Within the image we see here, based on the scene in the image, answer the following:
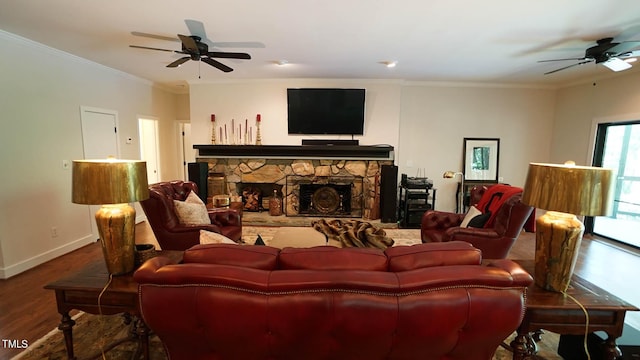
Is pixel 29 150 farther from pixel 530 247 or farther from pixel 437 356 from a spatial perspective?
pixel 530 247

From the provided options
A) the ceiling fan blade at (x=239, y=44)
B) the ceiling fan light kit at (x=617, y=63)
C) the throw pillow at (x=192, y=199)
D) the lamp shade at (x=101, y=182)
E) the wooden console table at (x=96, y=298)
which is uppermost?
the ceiling fan blade at (x=239, y=44)

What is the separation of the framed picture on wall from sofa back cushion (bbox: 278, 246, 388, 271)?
16.2 feet

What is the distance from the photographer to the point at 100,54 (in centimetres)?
384

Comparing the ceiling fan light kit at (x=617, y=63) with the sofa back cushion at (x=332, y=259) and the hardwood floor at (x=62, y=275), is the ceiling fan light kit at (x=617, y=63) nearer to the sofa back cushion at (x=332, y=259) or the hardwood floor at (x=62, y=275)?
the hardwood floor at (x=62, y=275)

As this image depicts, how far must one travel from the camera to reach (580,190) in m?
1.49

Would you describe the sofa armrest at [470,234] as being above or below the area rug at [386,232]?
above

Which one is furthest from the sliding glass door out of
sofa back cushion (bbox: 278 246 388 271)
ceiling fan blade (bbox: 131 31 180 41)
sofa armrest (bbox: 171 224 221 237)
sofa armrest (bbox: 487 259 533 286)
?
ceiling fan blade (bbox: 131 31 180 41)

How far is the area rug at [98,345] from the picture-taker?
1.99 metres

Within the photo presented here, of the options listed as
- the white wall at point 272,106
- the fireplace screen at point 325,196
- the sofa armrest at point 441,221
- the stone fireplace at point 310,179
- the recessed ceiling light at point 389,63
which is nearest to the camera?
the sofa armrest at point 441,221

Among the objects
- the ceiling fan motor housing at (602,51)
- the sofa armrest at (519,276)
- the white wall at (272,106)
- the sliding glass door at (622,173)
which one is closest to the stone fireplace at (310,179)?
the white wall at (272,106)

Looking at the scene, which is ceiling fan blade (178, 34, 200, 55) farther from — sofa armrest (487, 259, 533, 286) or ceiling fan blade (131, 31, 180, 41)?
sofa armrest (487, 259, 533, 286)

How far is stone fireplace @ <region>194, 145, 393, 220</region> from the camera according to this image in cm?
541

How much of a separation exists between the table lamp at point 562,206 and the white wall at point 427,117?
3866 mm

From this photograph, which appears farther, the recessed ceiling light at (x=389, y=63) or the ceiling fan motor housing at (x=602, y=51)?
the recessed ceiling light at (x=389, y=63)
